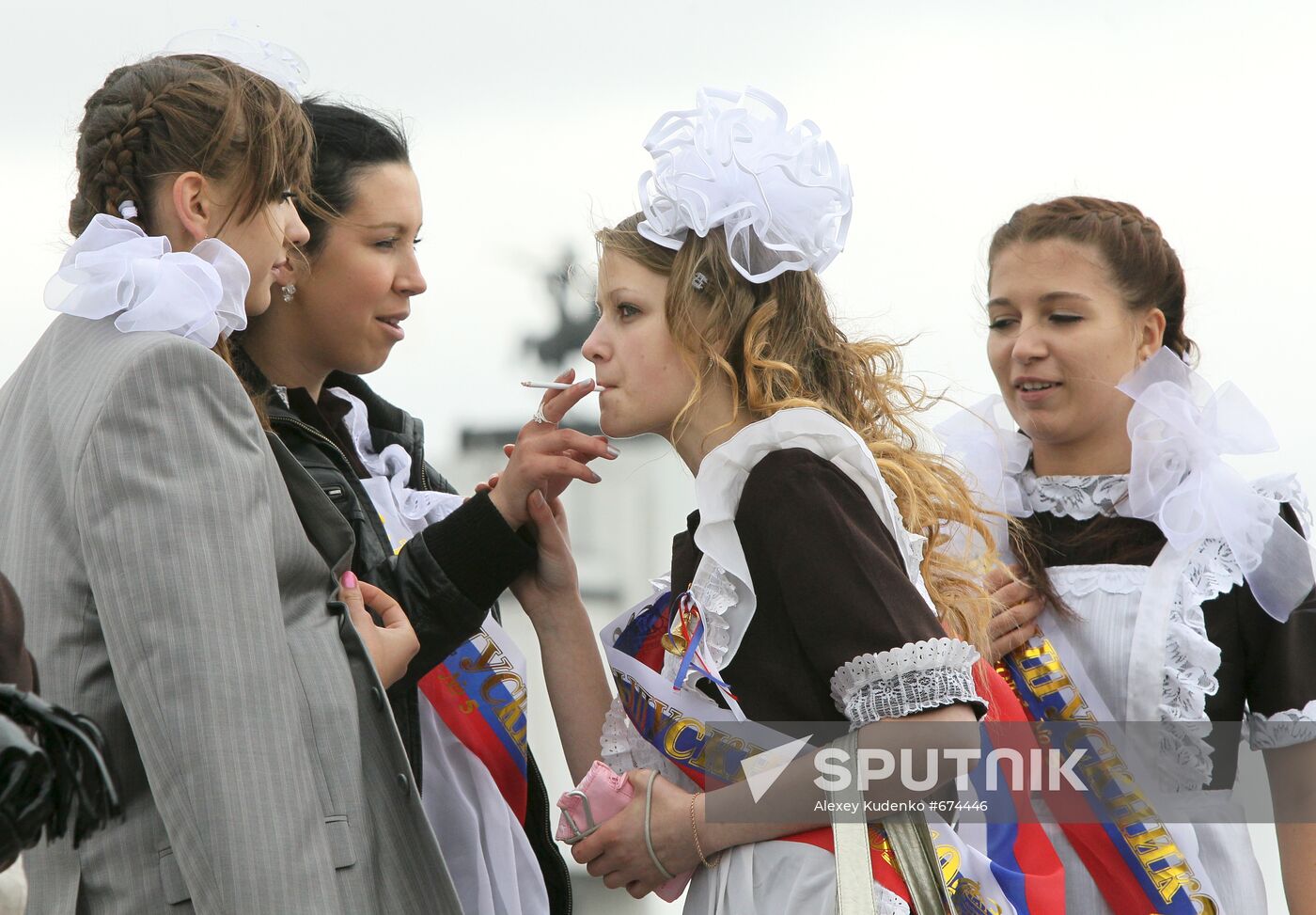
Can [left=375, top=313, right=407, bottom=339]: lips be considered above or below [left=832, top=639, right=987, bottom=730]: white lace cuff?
above

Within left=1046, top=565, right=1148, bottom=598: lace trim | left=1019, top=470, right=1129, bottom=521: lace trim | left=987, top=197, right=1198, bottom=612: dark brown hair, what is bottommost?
left=1046, top=565, right=1148, bottom=598: lace trim

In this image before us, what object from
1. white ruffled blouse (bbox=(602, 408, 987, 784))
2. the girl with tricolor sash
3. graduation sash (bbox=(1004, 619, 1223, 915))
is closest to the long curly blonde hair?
the girl with tricolor sash

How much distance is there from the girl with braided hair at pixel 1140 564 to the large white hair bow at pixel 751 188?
0.63m

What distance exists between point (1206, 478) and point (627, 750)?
3.48 feet

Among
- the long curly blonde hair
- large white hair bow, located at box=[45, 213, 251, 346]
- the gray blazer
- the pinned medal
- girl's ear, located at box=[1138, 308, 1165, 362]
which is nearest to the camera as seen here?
the gray blazer

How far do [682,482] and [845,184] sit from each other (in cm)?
168

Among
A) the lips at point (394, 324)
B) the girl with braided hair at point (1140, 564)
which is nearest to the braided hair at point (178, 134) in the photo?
the lips at point (394, 324)

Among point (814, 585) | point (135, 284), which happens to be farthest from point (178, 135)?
point (814, 585)

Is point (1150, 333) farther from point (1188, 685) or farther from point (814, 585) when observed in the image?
point (814, 585)

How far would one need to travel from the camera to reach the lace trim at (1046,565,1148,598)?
2.22 meters

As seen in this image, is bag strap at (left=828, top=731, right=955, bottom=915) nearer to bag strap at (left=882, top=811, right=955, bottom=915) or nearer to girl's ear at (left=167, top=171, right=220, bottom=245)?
bag strap at (left=882, top=811, right=955, bottom=915)

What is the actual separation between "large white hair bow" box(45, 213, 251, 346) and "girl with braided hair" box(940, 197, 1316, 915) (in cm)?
132

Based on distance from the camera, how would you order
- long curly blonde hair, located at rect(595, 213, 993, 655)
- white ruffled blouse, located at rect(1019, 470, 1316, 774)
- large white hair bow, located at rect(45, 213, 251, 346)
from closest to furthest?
large white hair bow, located at rect(45, 213, 251, 346)
long curly blonde hair, located at rect(595, 213, 993, 655)
white ruffled blouse, located at rect(1019, 470, 1316, 774)

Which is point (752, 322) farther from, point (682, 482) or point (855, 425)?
point (682, 482)
